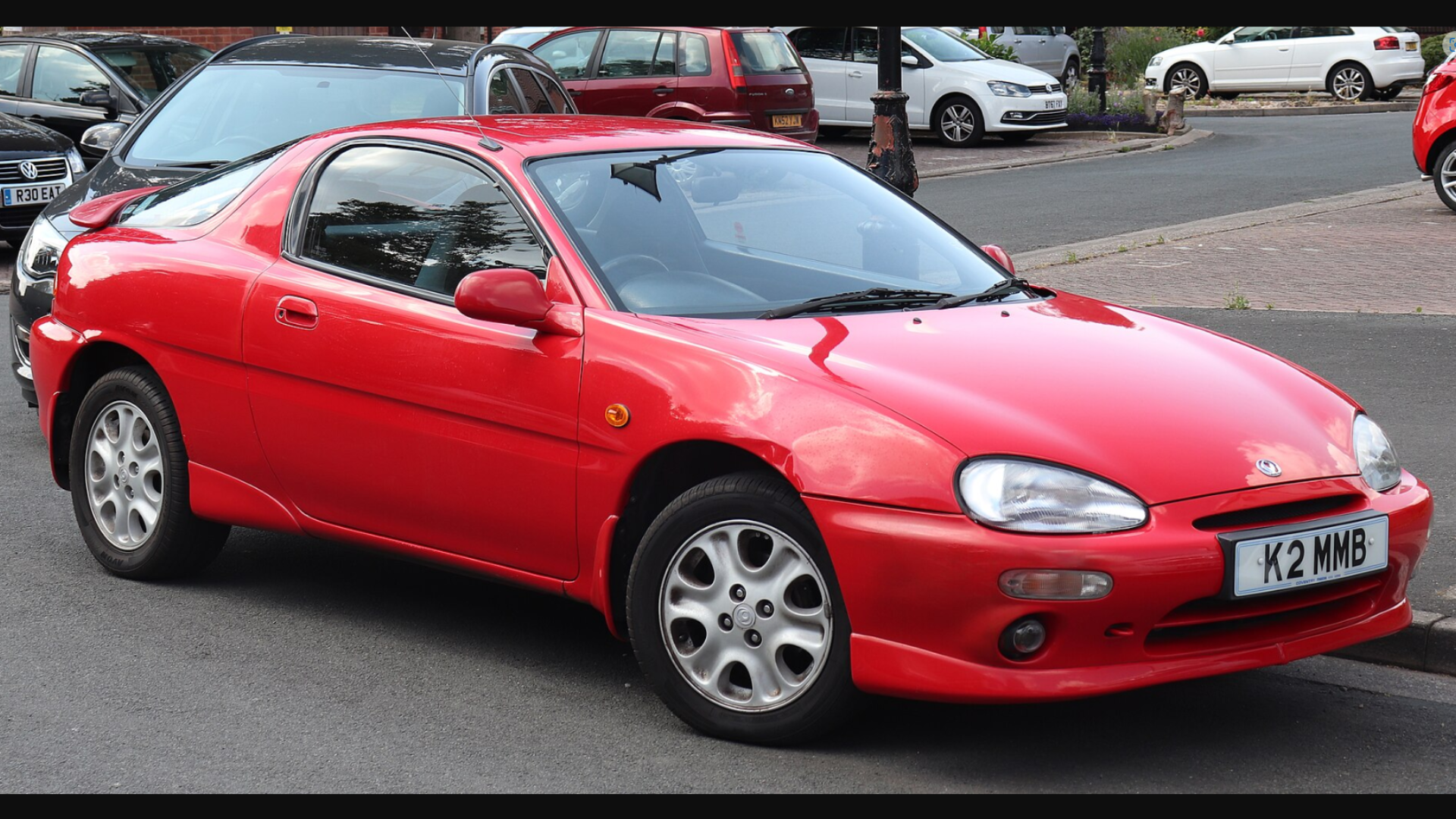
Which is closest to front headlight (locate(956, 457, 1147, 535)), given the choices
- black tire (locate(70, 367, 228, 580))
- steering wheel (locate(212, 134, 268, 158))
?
black tire (locate(70, 367, 228, 580))

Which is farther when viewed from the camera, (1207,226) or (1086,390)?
(1207,226)

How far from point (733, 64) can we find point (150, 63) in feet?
21.0

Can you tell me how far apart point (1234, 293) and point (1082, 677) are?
7.54 meters

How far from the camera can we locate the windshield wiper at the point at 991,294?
188 inches

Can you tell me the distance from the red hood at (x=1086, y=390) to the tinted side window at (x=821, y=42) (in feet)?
63.0

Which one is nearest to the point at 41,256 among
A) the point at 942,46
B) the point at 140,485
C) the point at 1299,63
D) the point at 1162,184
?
the point at 140,485

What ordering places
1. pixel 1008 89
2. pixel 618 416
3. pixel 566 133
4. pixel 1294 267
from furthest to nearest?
1. pixel 1008 89
2. pixel 1294 267
3. pixel 566 133
4. pixel 618 416

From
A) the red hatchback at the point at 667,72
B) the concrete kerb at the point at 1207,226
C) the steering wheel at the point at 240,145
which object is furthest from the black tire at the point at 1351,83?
the steering wheel at the point at 240,145

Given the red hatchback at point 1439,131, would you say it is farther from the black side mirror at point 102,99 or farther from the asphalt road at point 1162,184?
the black side mirror at point 102,99

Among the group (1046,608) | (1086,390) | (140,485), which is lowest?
(140,485)

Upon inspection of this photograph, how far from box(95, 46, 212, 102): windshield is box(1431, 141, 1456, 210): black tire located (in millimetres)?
10574

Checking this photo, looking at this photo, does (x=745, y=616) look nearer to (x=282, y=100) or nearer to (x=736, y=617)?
(x=736, y=617)

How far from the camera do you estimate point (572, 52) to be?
18.7 metres
